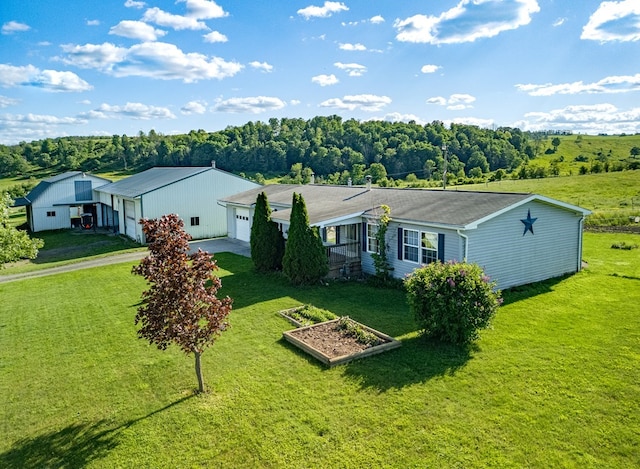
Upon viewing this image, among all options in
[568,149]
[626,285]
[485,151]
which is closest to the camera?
[626,285]

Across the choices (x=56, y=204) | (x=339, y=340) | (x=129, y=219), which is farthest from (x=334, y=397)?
(x=56, y=204)

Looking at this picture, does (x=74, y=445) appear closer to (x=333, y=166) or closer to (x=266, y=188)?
(x=266, y=188)

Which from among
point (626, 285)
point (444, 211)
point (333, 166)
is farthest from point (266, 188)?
point (333, 166)

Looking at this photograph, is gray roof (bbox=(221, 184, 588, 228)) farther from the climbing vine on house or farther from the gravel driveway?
the gravel driveway

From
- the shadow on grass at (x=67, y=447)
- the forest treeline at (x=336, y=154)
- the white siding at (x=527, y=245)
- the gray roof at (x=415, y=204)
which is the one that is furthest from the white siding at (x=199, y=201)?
the forest treeline at (x=336, y=154)

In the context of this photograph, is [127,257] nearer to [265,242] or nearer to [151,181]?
[151,181]

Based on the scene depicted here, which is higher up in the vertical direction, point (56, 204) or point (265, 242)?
point (56, 204)

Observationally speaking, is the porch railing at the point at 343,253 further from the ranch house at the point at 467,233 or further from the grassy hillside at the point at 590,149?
the grassy hillside at the point at 590,149
